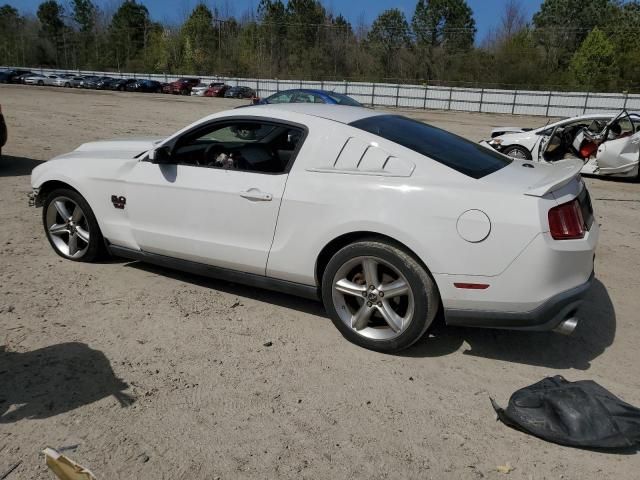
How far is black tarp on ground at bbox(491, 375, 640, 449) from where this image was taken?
2.71 metres

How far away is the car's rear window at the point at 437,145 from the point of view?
11.9ft

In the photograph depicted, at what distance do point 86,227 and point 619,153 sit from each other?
9475 mm

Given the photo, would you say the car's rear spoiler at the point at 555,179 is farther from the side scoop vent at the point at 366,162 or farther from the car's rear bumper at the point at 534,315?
the side scoop vent at the point at 366,162

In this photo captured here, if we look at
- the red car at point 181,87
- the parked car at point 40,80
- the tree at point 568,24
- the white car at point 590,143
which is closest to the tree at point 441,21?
the tree at point 568,24

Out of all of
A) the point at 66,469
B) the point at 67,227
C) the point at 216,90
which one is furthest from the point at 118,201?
the point at 216,90

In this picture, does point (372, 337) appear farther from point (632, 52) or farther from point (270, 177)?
point (632, 52)

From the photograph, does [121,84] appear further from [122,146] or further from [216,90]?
[122,146]

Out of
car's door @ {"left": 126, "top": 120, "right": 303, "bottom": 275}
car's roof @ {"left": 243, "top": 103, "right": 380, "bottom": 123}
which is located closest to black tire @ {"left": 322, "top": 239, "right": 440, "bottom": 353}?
car's door @ {"left": 126, "top": 120, "right": 303, "bottom": 275}

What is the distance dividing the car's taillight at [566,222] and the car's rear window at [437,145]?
525 millimetres

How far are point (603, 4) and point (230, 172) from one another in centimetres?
7502

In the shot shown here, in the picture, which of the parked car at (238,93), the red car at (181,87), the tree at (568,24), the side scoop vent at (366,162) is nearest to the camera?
the side scoop vent at (366,162)

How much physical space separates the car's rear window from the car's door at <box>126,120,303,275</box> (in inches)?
24.0

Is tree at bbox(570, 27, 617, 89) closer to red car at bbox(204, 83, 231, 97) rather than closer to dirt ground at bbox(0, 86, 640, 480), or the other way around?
red car at bbox(204, 83, 231, 97)

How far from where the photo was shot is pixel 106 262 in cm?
519
